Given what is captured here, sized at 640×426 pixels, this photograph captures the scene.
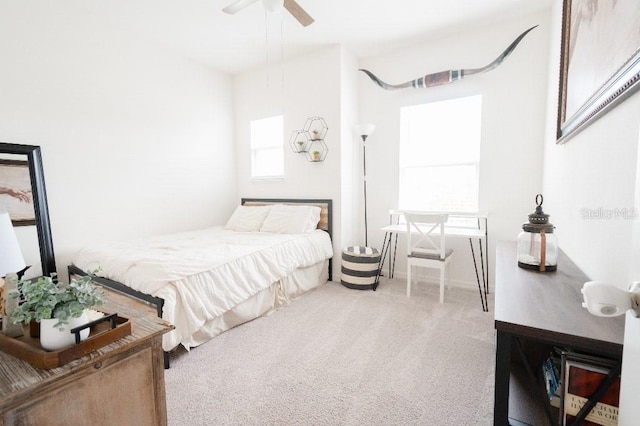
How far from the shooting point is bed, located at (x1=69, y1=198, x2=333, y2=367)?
1978mm

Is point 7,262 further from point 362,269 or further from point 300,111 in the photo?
point 300,111

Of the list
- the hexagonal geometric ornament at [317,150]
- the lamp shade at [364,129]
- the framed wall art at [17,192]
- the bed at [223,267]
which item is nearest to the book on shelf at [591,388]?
the bed at [223,267]

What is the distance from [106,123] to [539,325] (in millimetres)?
3741

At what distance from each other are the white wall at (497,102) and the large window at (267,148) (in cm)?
147

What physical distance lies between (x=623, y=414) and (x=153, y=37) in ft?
14.1

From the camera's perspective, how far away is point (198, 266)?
2.15m

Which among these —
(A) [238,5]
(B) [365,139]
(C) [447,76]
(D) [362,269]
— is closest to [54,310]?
(A) [238,5]

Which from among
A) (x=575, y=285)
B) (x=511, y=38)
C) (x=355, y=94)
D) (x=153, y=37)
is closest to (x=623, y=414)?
(x=575, y=285)

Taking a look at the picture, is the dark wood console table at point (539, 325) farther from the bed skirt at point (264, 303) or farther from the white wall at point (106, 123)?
the white wall at point (106, 123)

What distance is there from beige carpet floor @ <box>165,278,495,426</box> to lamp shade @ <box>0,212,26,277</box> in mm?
989

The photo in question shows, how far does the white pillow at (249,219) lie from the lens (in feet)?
12.2

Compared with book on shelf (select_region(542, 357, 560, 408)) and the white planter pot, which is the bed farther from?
book on shelf (select_region(542, 357, 560, 408))

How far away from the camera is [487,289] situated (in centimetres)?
313

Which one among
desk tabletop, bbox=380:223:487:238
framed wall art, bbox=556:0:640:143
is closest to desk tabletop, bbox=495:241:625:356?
framed wall art, bbox=556:0:640:143
